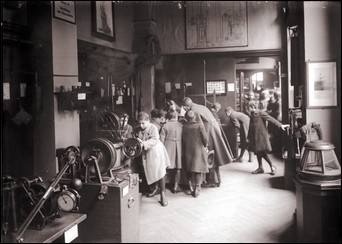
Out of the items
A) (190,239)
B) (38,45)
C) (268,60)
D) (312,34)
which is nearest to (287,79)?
(268,60)

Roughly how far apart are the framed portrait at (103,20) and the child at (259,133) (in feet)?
5.37

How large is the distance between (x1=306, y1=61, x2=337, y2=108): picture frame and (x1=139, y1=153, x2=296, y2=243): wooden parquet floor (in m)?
1.08

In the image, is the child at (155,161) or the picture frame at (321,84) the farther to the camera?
the child at (155,161)

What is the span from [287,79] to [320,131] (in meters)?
1.07

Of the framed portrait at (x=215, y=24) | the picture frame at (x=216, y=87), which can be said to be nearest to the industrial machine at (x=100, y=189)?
the picture frame at (x=216, y=87)

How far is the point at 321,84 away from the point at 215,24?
1.07 metres

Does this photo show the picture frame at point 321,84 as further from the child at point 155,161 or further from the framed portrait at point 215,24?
the child at point 155,161

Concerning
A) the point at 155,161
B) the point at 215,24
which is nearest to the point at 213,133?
the point at 155,161

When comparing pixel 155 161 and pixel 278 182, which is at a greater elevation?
pixel 155 161

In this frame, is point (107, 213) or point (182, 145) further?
point (182, 145)

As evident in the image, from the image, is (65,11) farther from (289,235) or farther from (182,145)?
(289,235)

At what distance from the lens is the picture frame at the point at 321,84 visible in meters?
2.41

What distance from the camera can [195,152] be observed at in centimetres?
383

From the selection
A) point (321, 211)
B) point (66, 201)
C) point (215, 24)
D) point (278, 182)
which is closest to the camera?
point (66, 201)
